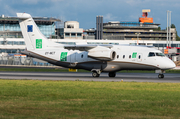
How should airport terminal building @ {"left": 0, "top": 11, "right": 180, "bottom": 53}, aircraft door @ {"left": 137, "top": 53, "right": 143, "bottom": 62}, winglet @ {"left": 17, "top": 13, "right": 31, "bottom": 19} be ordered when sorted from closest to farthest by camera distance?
aircraft door @ {"left": 137, "top": 53, "right": 143, "bottom": 62} → winglet @ {"left": 17, "top": 13, "right": 31, "bottom": 19} → airport terminal building @ {"left": 0, "top": 11, "right": 180, "bottom": 53}

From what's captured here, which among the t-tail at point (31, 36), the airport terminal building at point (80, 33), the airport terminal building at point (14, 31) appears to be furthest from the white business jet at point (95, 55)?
the airport terminal building at point (14, 31)

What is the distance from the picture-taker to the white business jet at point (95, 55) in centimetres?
3378

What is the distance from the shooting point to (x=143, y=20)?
178m

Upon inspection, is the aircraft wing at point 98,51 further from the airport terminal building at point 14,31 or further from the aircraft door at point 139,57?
the airport terminal building at point 14,31

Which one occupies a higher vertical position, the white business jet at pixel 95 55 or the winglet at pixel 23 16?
the winglet at pixel 23 16

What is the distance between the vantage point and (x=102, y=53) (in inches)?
1369

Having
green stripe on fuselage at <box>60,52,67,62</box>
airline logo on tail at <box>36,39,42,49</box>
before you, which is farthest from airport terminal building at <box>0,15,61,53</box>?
green stripe on fuselage at <box>60,52,67,62</box>

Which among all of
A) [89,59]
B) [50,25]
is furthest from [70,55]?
[50,25]

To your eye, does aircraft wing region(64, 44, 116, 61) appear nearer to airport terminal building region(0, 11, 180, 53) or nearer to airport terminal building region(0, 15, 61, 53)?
airport terminal building region(0, 11, 180, 53)

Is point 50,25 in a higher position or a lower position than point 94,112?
higher

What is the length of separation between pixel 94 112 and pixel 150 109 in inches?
101

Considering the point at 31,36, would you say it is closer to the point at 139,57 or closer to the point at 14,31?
the point at 139,57

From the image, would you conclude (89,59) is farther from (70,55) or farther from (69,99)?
(69,99)

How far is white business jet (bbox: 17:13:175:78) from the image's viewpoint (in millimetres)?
33781
